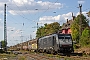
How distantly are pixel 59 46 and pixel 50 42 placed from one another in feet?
15.2

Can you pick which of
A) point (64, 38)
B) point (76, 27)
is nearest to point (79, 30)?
point (76, 27)

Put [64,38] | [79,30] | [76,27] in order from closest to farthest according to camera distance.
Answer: [64,38]
[79,30]
[76,27]

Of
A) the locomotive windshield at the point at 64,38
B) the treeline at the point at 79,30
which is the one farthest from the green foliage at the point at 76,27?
the locomotive windshield at the point at 64,38

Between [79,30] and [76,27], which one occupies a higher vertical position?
[76,27]

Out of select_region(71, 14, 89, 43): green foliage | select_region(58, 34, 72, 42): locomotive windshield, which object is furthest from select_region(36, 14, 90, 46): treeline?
select_region(58, 34, 72, 42): locomotive windshield

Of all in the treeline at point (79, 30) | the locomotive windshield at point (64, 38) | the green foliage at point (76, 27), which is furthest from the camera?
the green foliage at point (76, 27)

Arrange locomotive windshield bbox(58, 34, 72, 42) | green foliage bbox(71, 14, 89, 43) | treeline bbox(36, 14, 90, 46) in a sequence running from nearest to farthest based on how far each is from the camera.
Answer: locomotive windshield bbox(58, 34, 72, 42), treeline bbox(36, 14, 90, 46), green foliage bbox(71, 14, 89, 43)

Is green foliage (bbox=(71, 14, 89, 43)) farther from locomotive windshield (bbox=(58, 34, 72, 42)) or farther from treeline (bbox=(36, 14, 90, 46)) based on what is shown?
A: locomotive windshield (bbox=(58, 34, 72, 42))

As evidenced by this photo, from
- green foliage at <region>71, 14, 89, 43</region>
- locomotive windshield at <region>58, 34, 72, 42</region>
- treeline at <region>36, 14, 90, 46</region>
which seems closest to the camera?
locomotive windshield at <region>58, 34, 72, 42</region>

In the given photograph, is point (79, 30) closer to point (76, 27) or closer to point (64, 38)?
point (76, 27)

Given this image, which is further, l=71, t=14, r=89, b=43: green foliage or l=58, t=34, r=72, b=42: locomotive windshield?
l=71, t=14, r=89, b=43: green foliage

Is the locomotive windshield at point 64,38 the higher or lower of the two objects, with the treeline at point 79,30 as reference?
lower

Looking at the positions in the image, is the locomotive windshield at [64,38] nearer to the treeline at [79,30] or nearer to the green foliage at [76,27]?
the treeline at [79,30]

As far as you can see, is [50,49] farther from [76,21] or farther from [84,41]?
[76,21]
